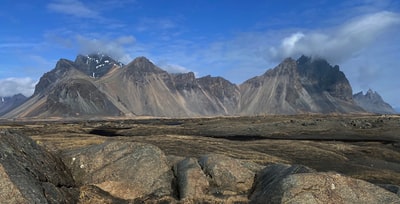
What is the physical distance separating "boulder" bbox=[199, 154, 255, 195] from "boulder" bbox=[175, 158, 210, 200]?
536 millimetres

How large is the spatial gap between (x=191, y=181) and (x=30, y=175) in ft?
27.9

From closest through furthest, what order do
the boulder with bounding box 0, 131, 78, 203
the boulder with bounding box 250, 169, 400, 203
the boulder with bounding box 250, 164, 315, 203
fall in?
the boulder with bounding box 0, 131, 78, 203
the boulder with bounding box 250, 169, 400, 203
the boulder with bounding box 250, 164, 315, 203

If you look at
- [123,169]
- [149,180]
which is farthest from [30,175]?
[149,180]

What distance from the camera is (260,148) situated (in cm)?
5981

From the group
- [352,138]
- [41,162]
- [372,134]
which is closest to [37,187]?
[41,162]

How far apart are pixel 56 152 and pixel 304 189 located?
14.6 m

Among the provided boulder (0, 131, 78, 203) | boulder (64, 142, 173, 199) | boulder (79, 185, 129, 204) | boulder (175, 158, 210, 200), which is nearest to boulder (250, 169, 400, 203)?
boulder (175, 158, 210, 200)

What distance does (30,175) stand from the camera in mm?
17812

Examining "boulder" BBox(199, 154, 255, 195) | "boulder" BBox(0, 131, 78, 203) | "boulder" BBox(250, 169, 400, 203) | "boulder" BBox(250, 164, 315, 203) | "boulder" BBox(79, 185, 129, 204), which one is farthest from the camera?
"boulder" BBox(199, 154, 255, 195)

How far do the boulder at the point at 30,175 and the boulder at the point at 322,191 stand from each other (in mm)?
9770

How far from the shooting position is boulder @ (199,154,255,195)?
2241cm

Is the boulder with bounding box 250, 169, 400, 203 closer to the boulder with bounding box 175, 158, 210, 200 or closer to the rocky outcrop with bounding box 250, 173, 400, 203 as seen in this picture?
the rocky outcrop with bounding box 250, 173, 400, 203

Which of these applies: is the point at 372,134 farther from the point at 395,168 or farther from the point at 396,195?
the point at 396,195

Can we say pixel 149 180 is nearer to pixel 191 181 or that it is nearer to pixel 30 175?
pixel 191 181
